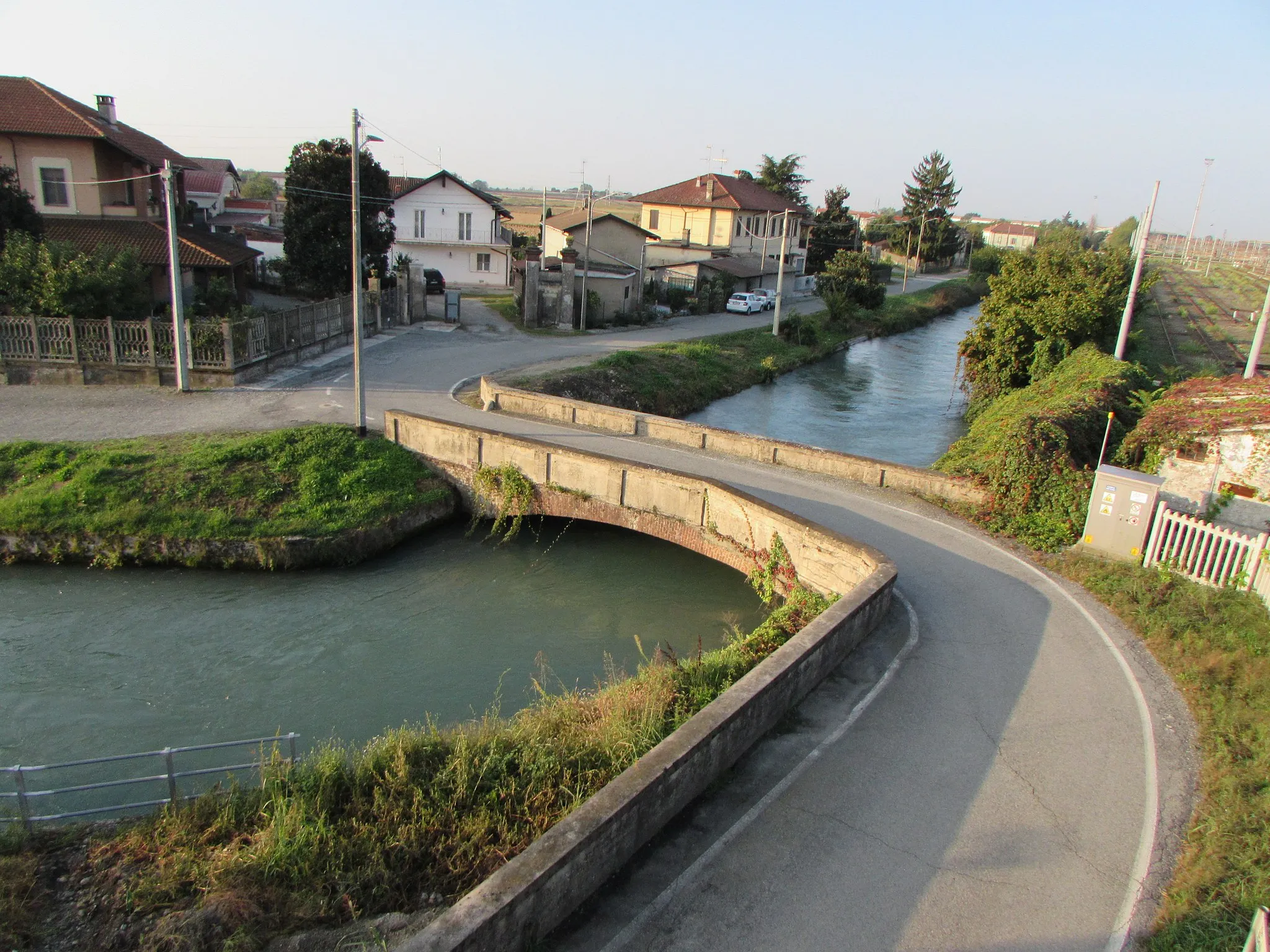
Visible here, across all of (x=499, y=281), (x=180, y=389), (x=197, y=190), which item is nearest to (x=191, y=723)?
(x=180, y=389)

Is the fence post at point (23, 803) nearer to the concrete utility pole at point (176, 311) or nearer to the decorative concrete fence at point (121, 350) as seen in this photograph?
the concrete utility pole at point (176, 311)

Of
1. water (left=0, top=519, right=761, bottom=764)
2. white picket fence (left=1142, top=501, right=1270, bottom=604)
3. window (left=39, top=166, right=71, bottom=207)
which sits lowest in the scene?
water (left=0, top=519, right=761, bottom=764)

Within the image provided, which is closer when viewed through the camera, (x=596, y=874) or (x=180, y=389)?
(x=596, y=874)

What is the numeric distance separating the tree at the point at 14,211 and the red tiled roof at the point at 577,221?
2273 cm

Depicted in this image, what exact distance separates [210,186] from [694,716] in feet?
188

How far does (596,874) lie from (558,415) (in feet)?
46.0

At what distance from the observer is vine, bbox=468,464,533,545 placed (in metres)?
16.3

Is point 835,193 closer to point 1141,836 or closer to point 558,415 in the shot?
point 558,415

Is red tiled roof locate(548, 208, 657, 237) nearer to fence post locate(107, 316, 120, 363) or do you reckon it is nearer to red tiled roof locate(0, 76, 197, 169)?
red tiled roof locate(0, 76, 197, 169)

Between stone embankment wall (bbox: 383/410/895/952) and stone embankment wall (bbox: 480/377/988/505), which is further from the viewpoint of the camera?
stone embankment wall (bbox: 480/377/988/505)

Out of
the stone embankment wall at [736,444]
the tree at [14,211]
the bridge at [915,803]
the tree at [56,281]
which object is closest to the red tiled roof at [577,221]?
the tree at [14,211]

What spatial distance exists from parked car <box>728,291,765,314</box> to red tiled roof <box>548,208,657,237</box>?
532cm

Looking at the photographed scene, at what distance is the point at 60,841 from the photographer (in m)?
7.54

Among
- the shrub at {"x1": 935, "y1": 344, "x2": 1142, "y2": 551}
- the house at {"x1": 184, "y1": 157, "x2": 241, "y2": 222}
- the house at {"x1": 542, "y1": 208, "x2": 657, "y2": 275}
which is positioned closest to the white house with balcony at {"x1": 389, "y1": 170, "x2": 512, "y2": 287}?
the house at {"x1": 542, "y1": 208, "x2": 657, "y2": 275}
